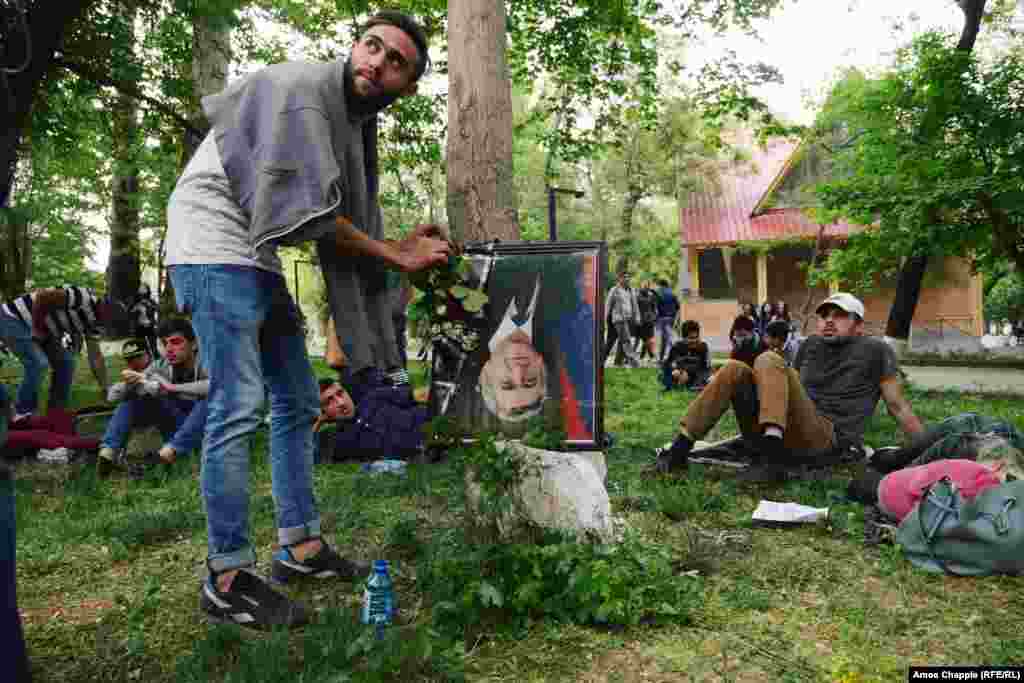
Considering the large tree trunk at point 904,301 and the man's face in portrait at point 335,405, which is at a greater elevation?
the large tree trunk at point 904,301

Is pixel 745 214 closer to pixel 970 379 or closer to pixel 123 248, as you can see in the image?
pixel 970 379


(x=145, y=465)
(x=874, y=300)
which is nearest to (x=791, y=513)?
(x=145, y=465)

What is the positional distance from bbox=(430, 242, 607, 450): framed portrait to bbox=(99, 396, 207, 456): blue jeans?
295 cm

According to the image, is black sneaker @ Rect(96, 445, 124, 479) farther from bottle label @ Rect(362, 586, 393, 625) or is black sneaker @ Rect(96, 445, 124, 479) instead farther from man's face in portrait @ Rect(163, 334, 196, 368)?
bottle label @ Rect(362, 586, 393, 625)

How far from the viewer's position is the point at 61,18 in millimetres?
6512

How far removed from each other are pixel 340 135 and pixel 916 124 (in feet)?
30.5

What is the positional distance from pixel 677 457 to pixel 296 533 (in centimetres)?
260

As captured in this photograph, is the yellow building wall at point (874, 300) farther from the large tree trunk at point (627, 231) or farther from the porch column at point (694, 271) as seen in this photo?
the large tree trunk at point (627, 231)

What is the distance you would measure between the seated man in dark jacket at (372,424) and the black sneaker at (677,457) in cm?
176

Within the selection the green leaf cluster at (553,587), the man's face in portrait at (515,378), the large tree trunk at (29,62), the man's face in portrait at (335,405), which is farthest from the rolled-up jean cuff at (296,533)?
the large tree trunk at (29,62)

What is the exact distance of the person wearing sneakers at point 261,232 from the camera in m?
2.35

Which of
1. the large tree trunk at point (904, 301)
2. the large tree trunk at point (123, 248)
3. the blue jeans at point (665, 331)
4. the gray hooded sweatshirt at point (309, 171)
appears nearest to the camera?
the gray hooded sweatshirt at point (309, 171)

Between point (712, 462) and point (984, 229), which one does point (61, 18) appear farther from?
point (984, 229)

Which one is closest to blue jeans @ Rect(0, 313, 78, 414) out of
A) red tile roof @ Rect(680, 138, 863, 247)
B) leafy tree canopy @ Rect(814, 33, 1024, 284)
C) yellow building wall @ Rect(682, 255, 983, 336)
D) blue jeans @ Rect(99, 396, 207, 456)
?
blue jeans @ Rect(99, 396, 207, 456)
